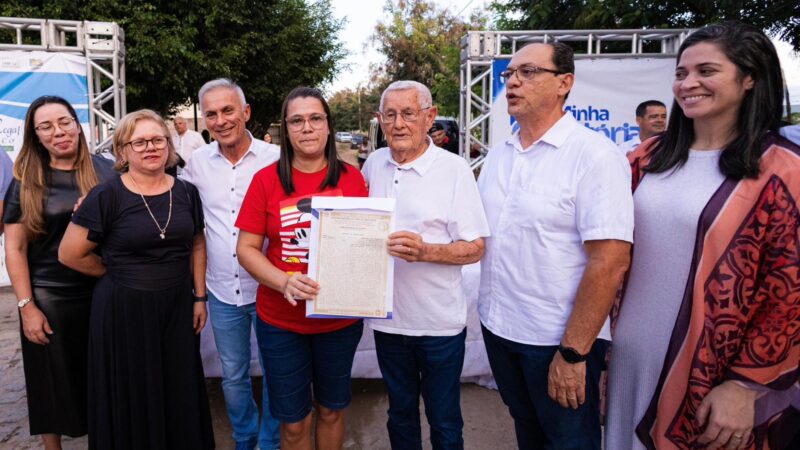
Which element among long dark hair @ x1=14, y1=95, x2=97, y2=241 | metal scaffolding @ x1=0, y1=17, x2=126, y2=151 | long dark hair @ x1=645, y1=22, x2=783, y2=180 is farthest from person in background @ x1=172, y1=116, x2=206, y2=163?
long dark hair @ x1=645, y1=22, x2=783, y2=180

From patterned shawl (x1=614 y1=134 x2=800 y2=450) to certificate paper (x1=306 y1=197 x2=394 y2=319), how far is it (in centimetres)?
104

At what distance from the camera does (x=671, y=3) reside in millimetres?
9156

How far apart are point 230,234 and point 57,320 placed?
0.96 meters

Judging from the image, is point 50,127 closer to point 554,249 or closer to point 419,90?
point 419,90

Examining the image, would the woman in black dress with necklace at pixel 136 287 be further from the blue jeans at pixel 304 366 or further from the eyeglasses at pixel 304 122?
the eyeglasses at pixel 304 122

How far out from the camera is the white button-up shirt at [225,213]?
2.85m

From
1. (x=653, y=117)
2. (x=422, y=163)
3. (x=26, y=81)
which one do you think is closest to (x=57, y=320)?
(x=422, y=163)

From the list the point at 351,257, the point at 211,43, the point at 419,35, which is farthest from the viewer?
the point at 419,35

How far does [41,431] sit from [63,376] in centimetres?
32

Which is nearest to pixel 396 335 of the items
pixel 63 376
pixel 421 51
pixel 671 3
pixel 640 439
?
pixel 640 439

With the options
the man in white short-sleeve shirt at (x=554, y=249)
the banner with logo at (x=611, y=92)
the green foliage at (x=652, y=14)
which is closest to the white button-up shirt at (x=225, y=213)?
the man in white short-sleeve shirt at (x=554, y=249)

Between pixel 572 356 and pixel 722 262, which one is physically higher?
pixel 722 262

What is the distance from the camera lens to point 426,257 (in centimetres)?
213

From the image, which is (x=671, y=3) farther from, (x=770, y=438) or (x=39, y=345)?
(x=39, y=345)
